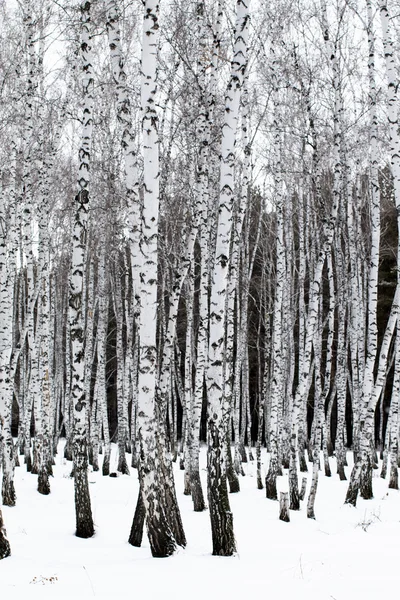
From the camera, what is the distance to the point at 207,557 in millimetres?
6066

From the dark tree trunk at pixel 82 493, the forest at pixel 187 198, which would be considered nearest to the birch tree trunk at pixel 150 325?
the forest at pixel 187 198

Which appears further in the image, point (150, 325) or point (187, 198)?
point (187, 198)

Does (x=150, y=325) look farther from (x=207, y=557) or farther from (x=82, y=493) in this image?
(x=82, y=493)

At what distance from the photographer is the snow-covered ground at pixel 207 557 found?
5.04m

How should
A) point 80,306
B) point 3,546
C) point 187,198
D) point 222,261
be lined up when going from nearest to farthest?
point 3,546, point 222,261, point 80,306, point 187,198

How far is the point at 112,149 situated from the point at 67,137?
3.98 metres

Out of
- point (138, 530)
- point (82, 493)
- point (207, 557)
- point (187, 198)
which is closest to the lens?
point (207, 557)

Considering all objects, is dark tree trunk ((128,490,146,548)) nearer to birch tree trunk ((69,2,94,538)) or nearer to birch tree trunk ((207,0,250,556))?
birch tree trunk ((69,2,94,538))

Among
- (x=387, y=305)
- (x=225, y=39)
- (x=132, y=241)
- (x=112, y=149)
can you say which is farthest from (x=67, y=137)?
(x=387, y=305)

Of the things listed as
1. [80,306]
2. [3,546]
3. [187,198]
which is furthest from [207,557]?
[187,198]

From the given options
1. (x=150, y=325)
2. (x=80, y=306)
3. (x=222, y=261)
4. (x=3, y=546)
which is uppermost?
(x=222, y=261)

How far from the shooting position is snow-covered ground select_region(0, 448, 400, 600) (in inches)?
198

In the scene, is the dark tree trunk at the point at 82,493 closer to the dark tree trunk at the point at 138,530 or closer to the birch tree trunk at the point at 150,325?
the dark tree trunk at the point at 138,530

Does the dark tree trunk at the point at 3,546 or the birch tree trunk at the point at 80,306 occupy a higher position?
the birch tree trunk at the point at 80,306
